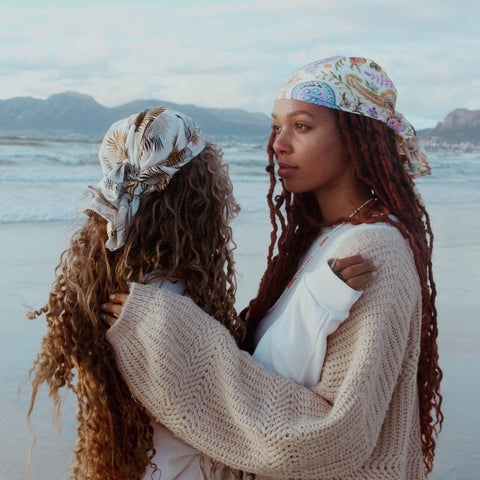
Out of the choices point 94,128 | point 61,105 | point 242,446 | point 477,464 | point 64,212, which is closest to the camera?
point 242,446

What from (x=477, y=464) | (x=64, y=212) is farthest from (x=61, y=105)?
(x=477, y=464)

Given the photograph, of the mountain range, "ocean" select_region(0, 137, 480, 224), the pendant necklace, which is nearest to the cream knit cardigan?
the pendant necklace

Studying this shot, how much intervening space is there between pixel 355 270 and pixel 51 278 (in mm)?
5077

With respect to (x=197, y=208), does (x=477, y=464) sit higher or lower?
lower

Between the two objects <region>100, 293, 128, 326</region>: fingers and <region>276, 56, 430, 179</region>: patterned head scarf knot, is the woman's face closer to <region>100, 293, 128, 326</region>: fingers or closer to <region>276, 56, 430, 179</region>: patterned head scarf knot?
<region>276, 56, 430, 179</region>: patterned head scarf knot

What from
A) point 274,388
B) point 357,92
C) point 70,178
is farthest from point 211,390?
point 70,178

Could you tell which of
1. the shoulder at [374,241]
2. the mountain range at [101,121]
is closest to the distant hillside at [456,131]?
the mountain range at [101,121]

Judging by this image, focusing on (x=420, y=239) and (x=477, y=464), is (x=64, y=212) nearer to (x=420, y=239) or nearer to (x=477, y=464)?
(x=477, y=464)

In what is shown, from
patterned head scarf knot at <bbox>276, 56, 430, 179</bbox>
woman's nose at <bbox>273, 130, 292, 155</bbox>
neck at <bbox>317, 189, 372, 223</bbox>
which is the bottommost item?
neck at <bbox>317, 189, 372, 223</bbox>

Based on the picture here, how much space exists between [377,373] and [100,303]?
0.78 m

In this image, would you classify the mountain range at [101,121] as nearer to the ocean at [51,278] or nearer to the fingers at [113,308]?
the ocean at [51,278]

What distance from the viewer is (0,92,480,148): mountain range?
27541mm

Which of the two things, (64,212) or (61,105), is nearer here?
(64,212)

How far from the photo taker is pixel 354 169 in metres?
2.23
